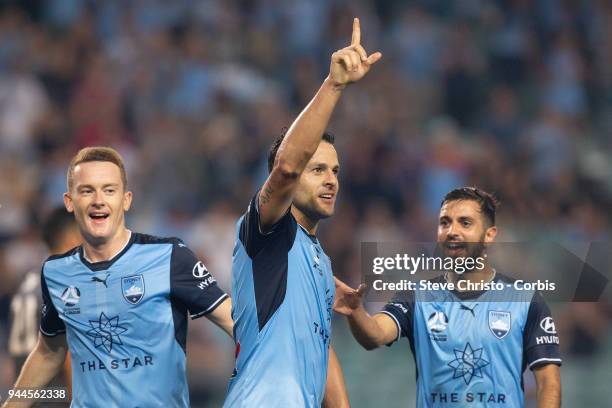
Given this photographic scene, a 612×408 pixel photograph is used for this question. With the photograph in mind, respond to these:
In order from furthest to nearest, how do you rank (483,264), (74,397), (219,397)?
(219,397) < (483,264) < (74,397)

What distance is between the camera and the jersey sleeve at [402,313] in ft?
21.3

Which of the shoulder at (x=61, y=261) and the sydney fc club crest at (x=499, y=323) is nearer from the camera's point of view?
the shoulder at (x=61, y=261)

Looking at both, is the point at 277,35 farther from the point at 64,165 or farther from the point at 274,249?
the point at 274,249

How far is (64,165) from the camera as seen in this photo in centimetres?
1255

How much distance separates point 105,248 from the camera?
6.11 metres

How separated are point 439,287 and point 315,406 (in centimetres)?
138

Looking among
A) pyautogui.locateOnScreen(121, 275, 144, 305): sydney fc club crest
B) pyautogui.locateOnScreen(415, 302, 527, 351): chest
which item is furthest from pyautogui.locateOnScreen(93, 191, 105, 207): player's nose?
pyautogui.locateOnScreen(415, 302, 527, 351): chest

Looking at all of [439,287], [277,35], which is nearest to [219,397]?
[439,287]

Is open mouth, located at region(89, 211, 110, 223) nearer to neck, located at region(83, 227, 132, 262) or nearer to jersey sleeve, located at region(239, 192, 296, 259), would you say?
neck, located at region(83, 227, 132, 262)

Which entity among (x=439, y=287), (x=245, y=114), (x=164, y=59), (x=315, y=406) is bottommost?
(x=315, y=406)

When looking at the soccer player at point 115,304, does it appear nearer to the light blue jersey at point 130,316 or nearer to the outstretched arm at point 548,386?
the light blue jersey at point 130,316

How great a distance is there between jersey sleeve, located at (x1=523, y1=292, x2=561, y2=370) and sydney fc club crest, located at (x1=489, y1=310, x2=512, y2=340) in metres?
0.11

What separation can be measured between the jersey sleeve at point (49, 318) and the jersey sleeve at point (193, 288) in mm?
648

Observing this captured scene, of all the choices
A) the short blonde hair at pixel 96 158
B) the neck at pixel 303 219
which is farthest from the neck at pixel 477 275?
the short blonde hair at pixel 96 158
